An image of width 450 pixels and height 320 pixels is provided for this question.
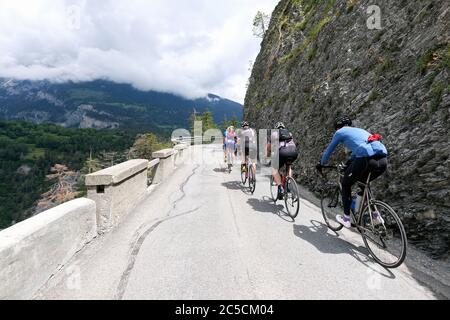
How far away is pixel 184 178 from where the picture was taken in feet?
40.9

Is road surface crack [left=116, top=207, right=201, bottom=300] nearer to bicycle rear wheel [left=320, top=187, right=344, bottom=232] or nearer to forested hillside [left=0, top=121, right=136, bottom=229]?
bicycle rear wheel [left=320, top=187, right=344, bottom=232]

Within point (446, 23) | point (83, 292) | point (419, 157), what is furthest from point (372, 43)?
point (83, 292)

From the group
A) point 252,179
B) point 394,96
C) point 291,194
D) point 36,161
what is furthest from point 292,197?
point 36,161

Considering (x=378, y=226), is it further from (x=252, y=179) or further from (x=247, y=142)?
(x=247, y=142)

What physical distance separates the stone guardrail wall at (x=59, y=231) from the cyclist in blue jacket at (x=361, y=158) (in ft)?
14.2

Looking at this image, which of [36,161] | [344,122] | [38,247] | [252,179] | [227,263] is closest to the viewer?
[38,247]

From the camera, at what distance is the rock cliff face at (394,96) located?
4938mm

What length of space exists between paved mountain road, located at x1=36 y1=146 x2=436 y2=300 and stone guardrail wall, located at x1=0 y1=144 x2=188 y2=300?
8.9 inches

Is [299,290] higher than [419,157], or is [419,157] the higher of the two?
[419,157]

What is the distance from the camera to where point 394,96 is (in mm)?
6980

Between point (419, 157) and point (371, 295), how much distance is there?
3.13 meters

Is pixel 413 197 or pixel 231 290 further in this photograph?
pixel 413 197

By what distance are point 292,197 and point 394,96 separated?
11.6ft

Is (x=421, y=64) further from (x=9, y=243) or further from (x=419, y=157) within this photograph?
(x=9, y=243)
